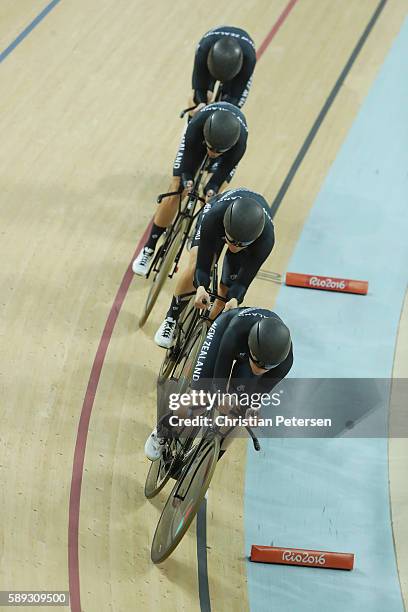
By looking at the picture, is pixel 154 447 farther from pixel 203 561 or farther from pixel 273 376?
pixel 273 376

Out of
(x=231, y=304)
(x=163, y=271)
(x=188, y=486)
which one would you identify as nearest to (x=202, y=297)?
(x=231, y=304)

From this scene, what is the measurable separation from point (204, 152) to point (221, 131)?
1.59 feet

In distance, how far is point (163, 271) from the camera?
17.5 ft

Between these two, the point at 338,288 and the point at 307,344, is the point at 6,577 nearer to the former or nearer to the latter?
the point at 307,344

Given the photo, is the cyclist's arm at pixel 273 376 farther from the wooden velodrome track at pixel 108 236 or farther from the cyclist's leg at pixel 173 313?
the cyclist's leg at pixel 173 313

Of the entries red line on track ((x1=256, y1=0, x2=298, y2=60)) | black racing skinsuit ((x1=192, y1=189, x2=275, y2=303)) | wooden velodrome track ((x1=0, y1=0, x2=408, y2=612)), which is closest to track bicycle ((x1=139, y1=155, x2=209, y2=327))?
wooden velodrome track ((x1=0, y1=0, x2=408, y2=612))

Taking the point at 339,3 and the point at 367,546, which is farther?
the point at 339,3

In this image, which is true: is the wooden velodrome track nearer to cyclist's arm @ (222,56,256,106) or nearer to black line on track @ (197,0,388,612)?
black line on track @ (197,0,388,612)

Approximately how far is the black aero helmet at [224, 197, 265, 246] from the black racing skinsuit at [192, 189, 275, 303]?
0.16 metres

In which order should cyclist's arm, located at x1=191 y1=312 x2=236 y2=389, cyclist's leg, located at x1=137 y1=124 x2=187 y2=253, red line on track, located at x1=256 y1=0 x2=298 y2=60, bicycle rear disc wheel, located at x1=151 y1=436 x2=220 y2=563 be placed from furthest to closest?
red line on track, located at x1=256 y1=0 x2=298 y2=60
cyclist's leg, located at x1=137 y1=124 x2=187 y2=253
cyclist's arm, located at x1=191 y1=312 x2=236 y2=389
bicycle rear disc wheel, located at x1=151 y1=436 x2=220 y2=563

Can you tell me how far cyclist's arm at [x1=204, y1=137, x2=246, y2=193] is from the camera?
533cm

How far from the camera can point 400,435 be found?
216 inches

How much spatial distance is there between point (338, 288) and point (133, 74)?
2.71 meters

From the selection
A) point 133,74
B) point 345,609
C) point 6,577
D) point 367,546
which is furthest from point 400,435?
point 133,74
